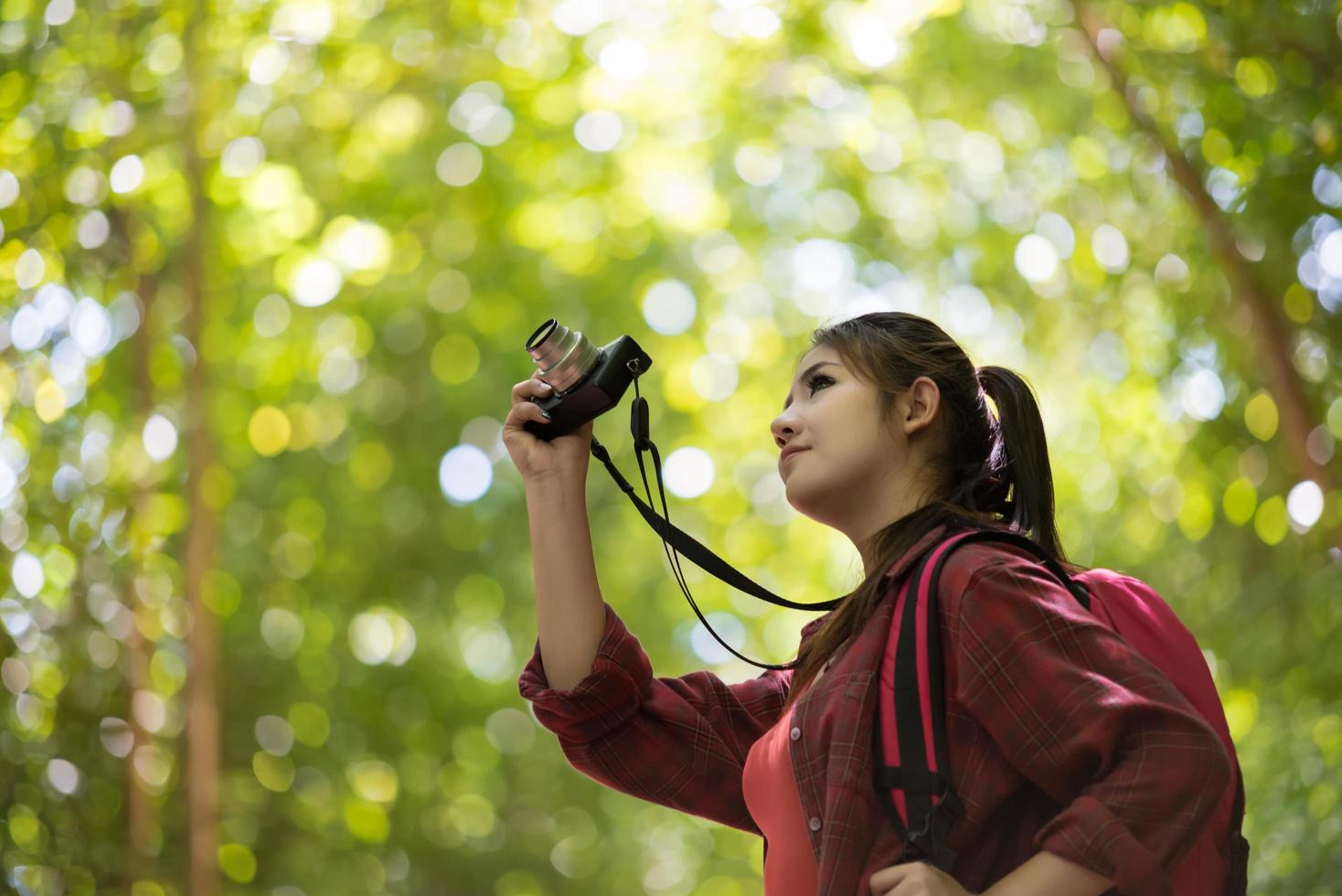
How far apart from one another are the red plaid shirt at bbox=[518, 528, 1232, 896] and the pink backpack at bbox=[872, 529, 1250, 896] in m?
0.01

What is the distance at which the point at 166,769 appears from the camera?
Result: 13.4 ft

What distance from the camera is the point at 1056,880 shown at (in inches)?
39.9

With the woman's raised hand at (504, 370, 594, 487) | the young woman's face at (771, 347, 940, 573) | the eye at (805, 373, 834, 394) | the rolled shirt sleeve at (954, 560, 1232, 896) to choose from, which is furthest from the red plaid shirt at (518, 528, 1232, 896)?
the woman's raised hand at (504, 370, 594, 487)

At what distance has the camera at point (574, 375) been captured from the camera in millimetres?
1479

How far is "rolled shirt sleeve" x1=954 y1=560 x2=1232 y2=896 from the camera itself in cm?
100

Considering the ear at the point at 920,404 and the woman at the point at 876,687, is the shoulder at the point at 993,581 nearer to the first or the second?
the woman at the point at 876,687

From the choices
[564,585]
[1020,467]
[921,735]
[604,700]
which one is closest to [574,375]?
[564,585]

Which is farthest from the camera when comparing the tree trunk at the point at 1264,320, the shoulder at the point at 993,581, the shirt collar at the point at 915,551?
the tree trunk at the point at 1264,320

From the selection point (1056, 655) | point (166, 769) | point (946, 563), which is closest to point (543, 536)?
point (946, 563)

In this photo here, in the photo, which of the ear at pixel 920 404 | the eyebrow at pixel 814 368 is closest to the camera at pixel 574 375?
the eyebrow at pixel 814 368

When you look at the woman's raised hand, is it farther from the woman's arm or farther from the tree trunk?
the tree trunk

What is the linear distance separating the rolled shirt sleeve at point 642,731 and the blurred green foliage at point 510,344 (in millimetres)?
1557

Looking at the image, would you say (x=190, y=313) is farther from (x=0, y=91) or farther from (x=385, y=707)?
(x=385, y=707)

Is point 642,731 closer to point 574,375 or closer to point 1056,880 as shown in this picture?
point 574,375
